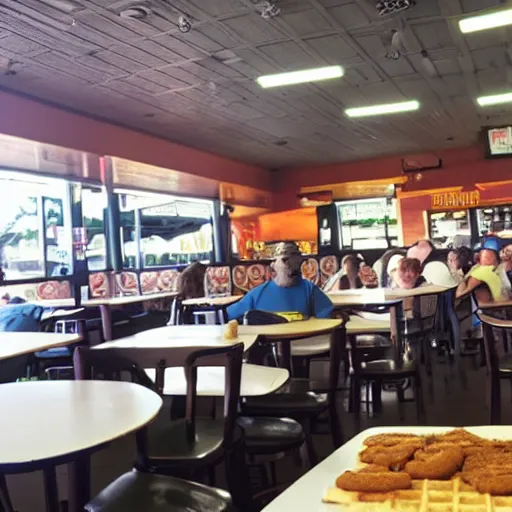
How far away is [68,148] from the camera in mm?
7164

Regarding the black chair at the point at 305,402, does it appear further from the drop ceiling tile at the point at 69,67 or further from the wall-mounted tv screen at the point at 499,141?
the wall-mounted tv screen at the point at 499,141

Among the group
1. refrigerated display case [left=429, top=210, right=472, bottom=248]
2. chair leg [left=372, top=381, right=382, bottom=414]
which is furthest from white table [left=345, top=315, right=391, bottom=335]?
refrigerated display case [left=429, top=210, right=472, bottom=248]

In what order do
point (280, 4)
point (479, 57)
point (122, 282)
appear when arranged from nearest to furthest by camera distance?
point (280, 4)
point (479, 57)
point (122, 282)

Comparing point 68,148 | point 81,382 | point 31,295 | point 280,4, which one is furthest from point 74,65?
point 81,382

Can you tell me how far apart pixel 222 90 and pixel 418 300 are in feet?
10.2

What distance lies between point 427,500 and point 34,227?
7120 mm

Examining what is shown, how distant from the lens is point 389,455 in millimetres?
1148

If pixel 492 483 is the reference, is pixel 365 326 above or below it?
below

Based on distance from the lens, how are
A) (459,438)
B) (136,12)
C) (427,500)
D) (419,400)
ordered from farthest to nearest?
1. (136,12)
2. (419,400)
3. (459,438)
4. (427,500)

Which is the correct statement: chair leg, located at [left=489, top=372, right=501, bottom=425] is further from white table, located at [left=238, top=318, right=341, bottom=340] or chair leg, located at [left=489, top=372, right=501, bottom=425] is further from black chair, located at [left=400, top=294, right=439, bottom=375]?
black chair, located at [left=400, top=294, right=439, bottom=375]

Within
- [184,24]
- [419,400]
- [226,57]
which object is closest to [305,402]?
[419,400]

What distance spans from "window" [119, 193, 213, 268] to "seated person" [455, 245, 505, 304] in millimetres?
4796

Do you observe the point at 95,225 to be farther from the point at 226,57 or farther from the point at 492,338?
the point at 492,338

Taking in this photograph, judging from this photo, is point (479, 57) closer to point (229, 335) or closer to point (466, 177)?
point (229, 335)
